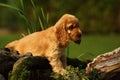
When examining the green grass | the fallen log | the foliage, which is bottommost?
the fallen log

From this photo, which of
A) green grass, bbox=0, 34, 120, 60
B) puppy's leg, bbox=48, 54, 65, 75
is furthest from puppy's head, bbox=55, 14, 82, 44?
green grass, bbox=0, 34, 120, 60

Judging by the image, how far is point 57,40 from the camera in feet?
16.8

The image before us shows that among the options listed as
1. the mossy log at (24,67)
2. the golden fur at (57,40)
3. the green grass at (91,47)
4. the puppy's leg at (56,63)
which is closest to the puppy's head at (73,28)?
the golden fur at (57,40)

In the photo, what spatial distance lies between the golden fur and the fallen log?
313 mm

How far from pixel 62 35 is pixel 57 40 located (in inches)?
2.7

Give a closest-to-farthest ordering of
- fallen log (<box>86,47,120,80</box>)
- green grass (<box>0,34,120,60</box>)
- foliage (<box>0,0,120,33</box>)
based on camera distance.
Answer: fallen log (<box>86,47,120,80</box>) → green grass (<box>0,34,120,60</box>) → foliage (<box>0,0,120,33</box>)

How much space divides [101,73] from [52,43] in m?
0.55

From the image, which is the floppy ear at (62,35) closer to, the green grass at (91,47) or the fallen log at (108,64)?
the fallen log at (108,64)

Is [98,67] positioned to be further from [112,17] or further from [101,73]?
[112,17]

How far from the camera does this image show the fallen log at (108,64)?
16.9ft

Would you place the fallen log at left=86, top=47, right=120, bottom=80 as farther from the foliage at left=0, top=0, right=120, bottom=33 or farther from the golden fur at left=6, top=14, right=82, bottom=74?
the foliage at left=0, top=0, right=120, bottom=33

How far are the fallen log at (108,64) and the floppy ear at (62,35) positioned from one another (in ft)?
1.18

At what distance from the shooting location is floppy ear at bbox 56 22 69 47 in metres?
5.09

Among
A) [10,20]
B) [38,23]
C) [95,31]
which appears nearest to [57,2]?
[95,31]
